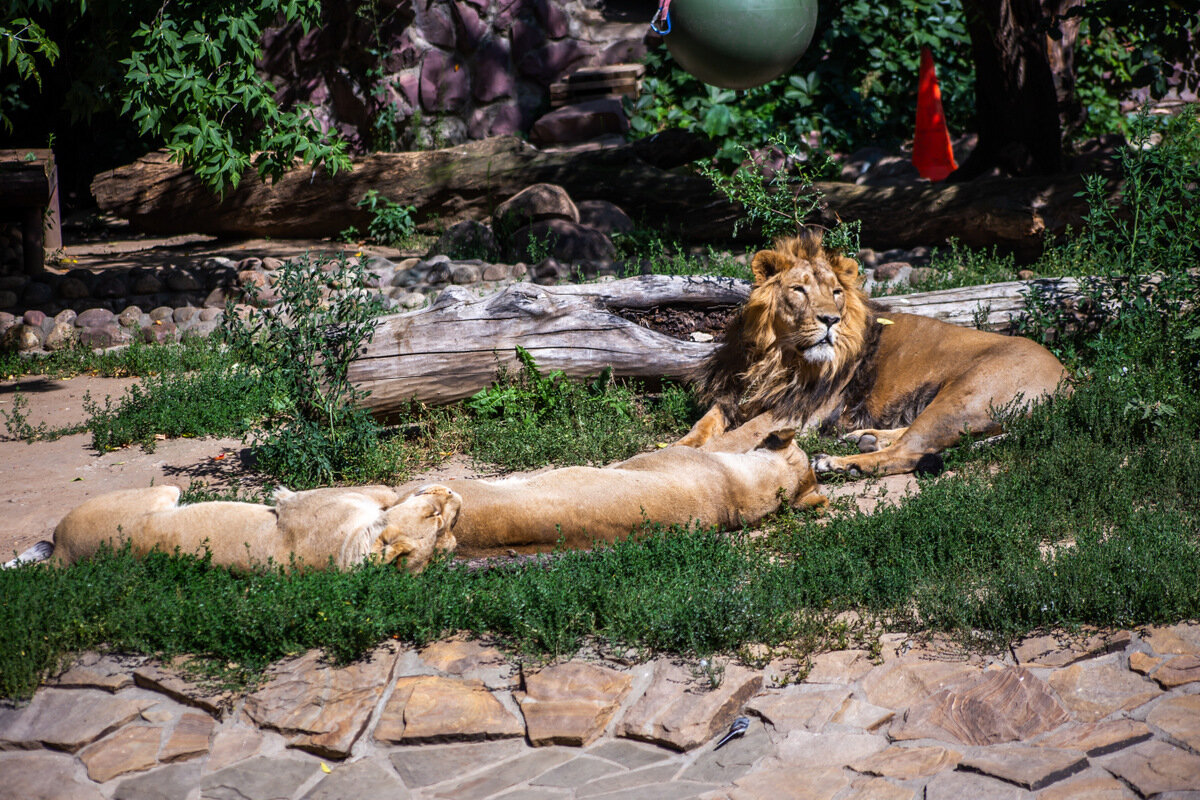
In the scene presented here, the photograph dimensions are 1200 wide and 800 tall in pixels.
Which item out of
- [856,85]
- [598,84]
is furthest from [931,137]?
[598,84]

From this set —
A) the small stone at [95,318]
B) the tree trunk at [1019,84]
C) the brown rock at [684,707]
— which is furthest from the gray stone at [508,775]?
the tree trunk at [1019,84]

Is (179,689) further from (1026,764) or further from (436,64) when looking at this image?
(436,64)

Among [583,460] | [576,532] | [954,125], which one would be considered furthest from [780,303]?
[954,125]

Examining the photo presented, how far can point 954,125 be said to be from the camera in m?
14.9

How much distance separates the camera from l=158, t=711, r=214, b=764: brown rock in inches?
135

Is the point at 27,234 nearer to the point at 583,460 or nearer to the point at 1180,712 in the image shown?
the point at 583,460

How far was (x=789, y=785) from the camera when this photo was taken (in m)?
3.18

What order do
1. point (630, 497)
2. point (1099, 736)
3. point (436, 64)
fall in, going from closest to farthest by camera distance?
point (1099, 736) → point (630, 497) → point (436, 64)

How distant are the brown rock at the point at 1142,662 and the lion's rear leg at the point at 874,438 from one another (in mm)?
2569

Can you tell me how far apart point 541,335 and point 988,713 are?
13.7 feet

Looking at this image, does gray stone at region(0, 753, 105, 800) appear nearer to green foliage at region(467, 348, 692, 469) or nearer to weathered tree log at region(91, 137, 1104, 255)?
green foliage at region(467, 348, 692, 469)

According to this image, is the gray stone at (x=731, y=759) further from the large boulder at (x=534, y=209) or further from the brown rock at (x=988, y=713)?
the large boulder at (x=534, y=209)

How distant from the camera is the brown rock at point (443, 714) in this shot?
3521mm

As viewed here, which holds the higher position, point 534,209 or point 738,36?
point 738,36
